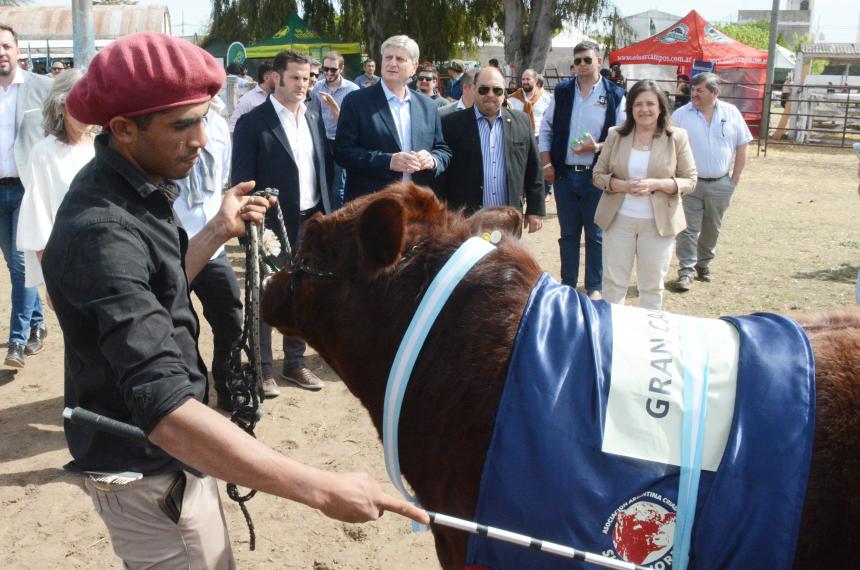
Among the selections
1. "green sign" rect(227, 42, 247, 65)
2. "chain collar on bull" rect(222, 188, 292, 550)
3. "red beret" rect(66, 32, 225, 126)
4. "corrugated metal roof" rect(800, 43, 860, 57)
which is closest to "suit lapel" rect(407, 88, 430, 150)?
"chain collar on bull" rect(222, 188, 292, 550)

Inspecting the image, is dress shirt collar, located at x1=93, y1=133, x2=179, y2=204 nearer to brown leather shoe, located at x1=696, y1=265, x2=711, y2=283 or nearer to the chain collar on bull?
the chain collar on bull

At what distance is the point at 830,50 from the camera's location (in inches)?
1176

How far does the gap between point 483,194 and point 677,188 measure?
153 centimetres

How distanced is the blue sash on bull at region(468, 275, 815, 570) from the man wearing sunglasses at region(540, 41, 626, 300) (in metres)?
5.08

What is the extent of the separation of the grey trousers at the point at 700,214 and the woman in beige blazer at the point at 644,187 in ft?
6.83

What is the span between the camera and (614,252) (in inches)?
248

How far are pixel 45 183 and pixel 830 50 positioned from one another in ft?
105

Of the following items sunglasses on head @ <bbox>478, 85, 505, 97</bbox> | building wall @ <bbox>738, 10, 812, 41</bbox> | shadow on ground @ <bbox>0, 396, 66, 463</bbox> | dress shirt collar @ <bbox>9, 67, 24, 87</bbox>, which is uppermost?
building wall @ <bbox>738, 10, 812, 41</bbox>

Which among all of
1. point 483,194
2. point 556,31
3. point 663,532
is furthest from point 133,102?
point 556,31

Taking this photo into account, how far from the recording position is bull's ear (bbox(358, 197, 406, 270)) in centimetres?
217

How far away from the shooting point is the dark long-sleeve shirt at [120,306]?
1.64 meters

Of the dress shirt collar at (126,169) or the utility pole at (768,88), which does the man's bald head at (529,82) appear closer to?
the dress shirt collar at (126,169)

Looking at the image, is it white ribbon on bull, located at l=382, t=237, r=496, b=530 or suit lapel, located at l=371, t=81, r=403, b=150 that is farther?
suit lapel, located at l=371, t=81, r=403, b=150

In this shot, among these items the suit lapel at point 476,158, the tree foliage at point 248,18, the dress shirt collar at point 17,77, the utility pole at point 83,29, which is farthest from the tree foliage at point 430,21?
the dress shirt collar at point 17,77
